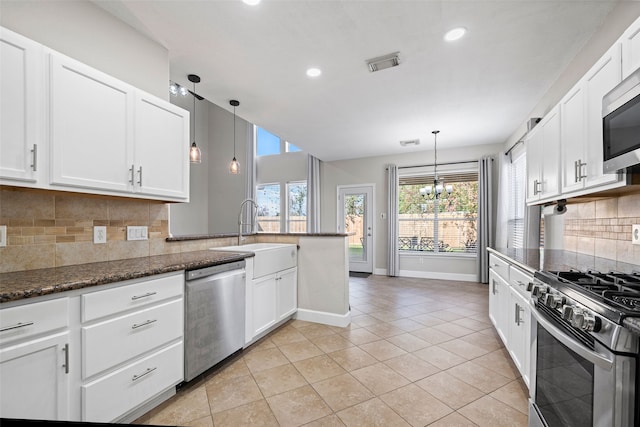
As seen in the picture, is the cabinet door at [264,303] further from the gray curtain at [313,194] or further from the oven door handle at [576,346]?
the gray curtain at [313,194]

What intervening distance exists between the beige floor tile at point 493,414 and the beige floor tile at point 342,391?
63 centimetres

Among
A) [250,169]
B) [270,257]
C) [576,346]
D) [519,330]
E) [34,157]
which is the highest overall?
[250,169]

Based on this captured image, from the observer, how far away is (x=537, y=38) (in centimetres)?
233

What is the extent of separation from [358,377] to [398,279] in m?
3.89

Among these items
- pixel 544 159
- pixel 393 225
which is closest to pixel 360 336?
pixel 544 159

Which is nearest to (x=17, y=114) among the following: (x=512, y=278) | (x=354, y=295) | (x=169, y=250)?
(x=169, y=250)

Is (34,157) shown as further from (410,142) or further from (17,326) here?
(410,142)

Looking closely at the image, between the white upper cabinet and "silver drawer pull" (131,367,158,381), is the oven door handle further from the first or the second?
"silver drawer pull" (131,367,158,381)

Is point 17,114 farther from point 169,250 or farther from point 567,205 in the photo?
point 567,205

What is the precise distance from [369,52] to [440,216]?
171 inches

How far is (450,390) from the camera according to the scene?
1.99 meters

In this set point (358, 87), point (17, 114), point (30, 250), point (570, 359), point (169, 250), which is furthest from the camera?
point (358, 87)

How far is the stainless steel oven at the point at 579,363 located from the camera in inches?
36.0

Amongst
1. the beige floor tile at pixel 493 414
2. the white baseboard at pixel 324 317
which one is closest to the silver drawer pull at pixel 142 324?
the white baseboard at pixel 324 317
